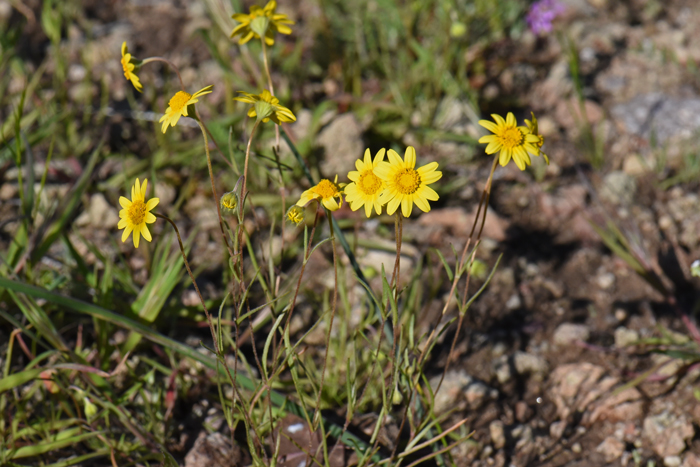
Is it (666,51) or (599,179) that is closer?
(599,179)

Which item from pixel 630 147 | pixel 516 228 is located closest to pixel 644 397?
pixel 516 228

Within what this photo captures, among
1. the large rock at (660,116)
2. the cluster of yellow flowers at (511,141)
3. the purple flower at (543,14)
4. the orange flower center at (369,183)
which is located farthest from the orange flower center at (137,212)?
the purple flower at (543,14)

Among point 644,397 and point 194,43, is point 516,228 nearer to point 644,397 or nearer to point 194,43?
point 644,397

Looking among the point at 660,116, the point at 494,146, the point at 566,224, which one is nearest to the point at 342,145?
the point at 566,224

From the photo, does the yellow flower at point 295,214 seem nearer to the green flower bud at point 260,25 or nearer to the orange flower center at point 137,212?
the orange flower center at point 137,212

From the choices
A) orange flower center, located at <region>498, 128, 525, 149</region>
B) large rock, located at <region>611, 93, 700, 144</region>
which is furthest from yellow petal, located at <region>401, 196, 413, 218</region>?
large rock, located at <region>611, 93, 700, 144</region>

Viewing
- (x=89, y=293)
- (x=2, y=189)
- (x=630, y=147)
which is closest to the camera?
(x=89, y=293)

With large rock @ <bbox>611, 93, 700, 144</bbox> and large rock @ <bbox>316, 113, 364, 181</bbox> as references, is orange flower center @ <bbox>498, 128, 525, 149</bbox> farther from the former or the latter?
large rock @ <bbox>611, 93, 700, 144</bbox>
